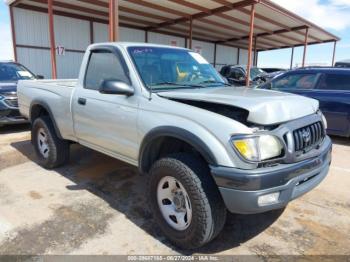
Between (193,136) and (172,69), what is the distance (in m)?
1.45

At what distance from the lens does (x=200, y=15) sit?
575 inches

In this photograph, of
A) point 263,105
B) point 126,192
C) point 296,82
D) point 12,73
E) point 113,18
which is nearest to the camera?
point 263,105

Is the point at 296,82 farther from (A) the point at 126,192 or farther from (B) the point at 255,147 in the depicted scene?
(B) the point at 255,147

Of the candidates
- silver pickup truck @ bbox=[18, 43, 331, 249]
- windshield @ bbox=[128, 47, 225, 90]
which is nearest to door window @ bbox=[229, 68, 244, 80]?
windshield @ bbox=[128, 47, 225, 90]

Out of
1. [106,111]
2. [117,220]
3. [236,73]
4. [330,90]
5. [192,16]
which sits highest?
[192,16]

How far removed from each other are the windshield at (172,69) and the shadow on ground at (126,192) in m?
1.45

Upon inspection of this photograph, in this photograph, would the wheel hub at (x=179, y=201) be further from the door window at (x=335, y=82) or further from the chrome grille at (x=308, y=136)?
the door window at (x=335, y=82)

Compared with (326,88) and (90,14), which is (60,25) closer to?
(90,14)

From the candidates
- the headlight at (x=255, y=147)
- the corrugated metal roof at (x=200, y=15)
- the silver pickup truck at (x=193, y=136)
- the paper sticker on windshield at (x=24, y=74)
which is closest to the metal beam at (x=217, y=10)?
the corrugated metal roof at (x=200, y=15)

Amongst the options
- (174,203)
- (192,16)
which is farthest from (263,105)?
(192,16)

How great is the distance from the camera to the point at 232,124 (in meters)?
2.39

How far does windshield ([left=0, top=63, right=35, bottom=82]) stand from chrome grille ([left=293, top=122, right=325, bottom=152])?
7585 millimetres

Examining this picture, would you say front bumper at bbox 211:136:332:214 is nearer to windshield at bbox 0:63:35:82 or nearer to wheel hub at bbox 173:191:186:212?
wheel hub at bbox 173:191:186:212

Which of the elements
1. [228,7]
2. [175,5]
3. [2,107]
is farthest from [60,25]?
[2,107]
